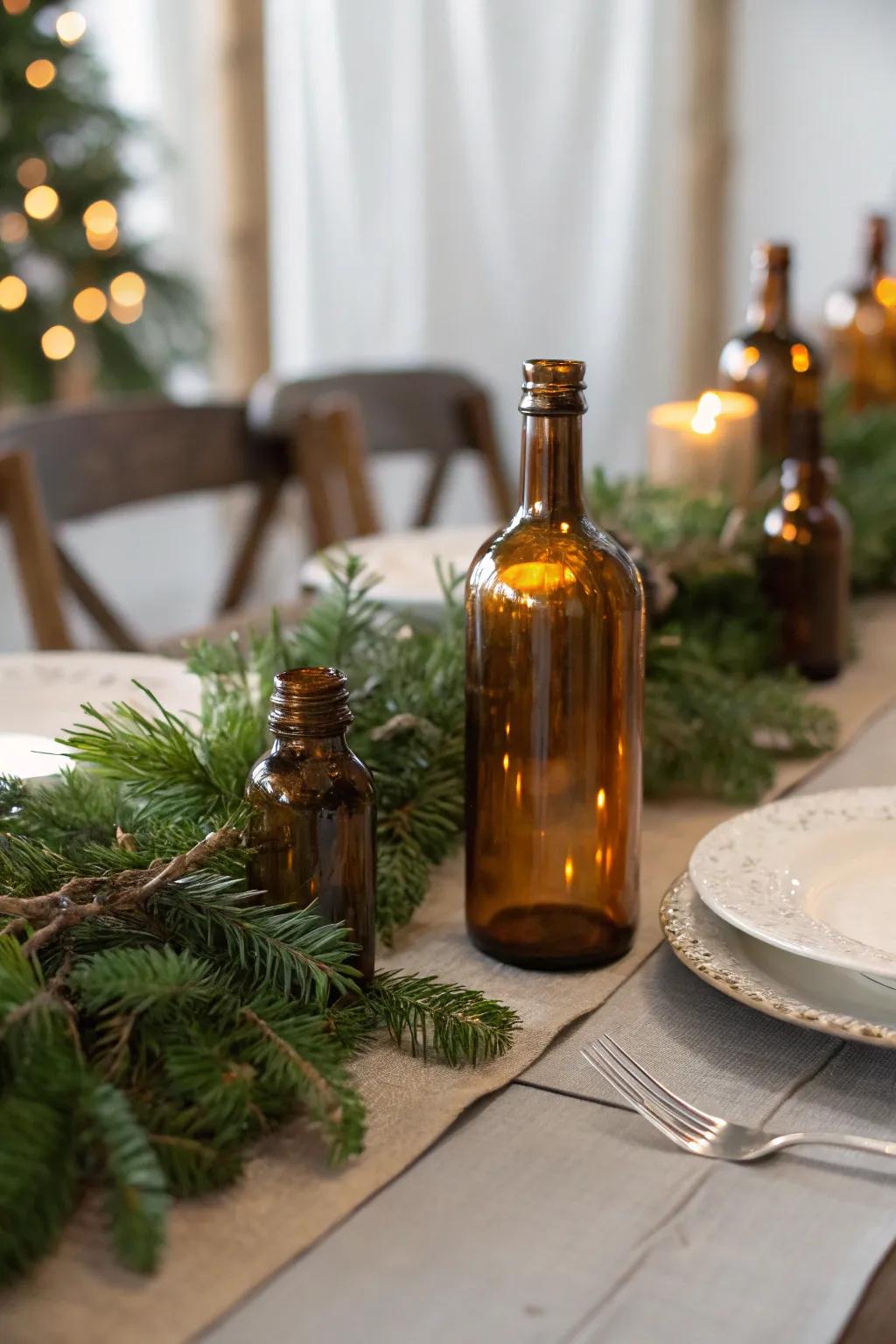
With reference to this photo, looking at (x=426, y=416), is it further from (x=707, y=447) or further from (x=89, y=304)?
(x=89, y=304)

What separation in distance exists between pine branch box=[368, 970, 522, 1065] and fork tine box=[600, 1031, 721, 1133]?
40mm

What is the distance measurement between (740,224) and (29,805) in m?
4.18

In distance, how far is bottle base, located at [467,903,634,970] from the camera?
624 mm

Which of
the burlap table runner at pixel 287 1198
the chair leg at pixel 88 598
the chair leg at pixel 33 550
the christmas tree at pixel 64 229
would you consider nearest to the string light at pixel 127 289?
the christmas tree at pixel 64 229

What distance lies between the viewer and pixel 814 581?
3.42ft

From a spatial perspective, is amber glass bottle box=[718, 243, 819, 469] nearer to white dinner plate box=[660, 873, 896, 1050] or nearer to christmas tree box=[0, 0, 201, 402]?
white dinner plate box=[660, 873, 896, 1050]

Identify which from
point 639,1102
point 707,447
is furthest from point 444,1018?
point 707,447

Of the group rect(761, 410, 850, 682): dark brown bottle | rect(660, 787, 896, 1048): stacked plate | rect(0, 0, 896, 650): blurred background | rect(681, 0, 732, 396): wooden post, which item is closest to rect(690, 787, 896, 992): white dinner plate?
rect(660, 787, 896, 1048): stacked plate

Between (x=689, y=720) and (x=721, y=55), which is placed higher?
(x=721, y=55)

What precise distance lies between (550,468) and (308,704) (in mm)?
148

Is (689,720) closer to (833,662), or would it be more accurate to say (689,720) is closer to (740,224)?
(833,662)

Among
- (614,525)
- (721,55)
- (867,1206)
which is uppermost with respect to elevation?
(721,55)

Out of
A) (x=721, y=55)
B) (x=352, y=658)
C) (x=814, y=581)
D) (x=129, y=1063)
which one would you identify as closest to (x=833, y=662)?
(x=814, y=581)

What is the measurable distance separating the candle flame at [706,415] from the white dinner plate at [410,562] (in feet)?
0.66
